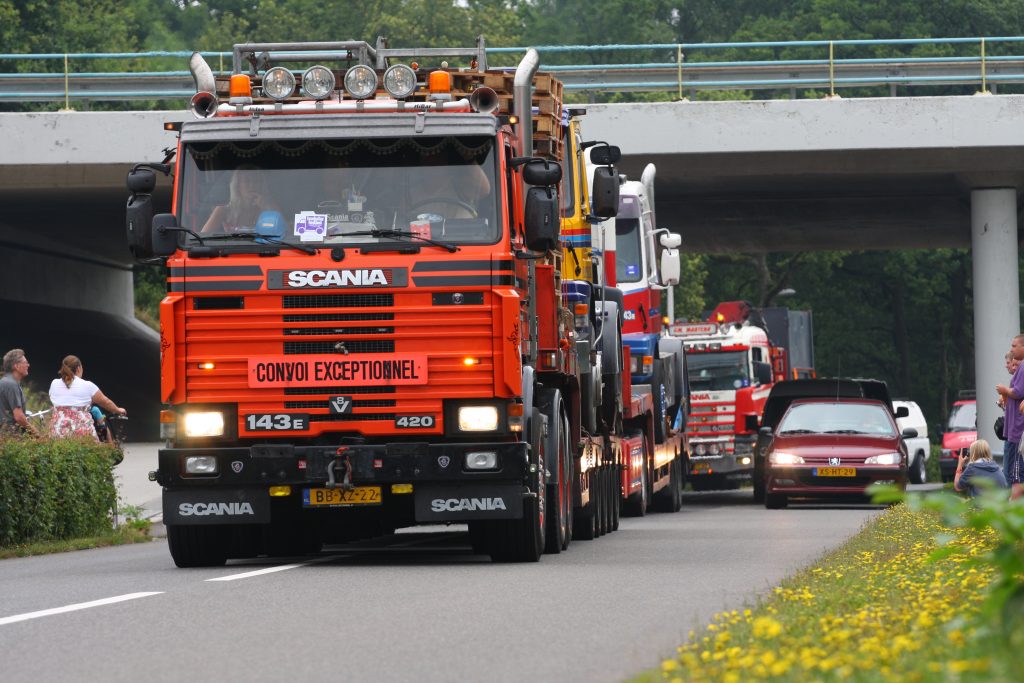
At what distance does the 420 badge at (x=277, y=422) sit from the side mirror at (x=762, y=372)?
23.7m

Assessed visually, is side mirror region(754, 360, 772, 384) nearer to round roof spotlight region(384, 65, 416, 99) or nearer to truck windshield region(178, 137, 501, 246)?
round roof spotlight region(384, 65, 416, 99)

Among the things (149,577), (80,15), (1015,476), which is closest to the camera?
(149,577)

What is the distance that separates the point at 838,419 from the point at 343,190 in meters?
14.8

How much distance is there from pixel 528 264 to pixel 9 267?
3253 cm

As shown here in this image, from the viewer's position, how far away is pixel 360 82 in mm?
14750

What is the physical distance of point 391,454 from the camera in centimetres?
1398

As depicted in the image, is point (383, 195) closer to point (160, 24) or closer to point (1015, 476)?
point (1015, 476)

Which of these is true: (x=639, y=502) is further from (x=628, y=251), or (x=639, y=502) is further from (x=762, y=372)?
(x=762, y=372)

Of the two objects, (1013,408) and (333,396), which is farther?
(1013,408)

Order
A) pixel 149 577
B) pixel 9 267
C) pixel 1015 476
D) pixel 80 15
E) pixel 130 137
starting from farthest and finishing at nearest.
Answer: pixel 80 15, pixel 9 267, pixel 130 137, pixel 1015 476, pixel 149 577

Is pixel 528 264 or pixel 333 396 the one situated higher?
pixel 528 264

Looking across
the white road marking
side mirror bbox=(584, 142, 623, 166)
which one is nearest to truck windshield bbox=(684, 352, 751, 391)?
side mirror bbox=(584, 142, 623, 166)

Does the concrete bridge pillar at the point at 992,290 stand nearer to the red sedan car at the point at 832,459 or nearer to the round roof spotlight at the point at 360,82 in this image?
the red sedan car at the point at 832,459

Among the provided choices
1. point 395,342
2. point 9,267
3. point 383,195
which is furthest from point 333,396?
point 9,267
